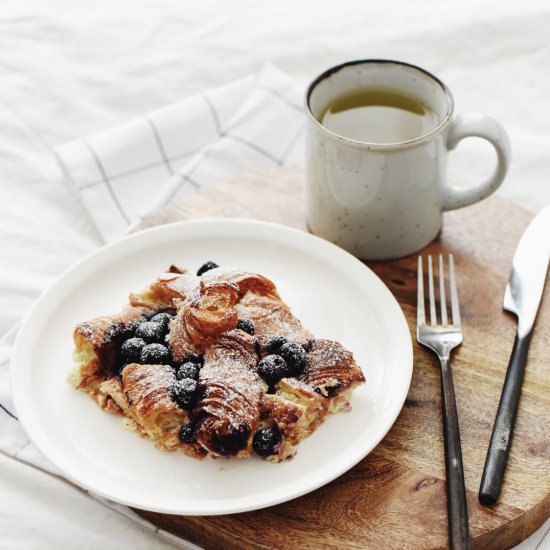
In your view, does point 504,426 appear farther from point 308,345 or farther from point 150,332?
point 150,332

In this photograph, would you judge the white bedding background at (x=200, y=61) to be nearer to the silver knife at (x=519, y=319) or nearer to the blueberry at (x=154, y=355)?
the silver knife at (x=519, y=319)

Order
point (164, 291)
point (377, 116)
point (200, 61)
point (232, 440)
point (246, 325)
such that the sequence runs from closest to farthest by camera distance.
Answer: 1. point (232, 440)
2. point (246, 325)
3. point (164, 291)
4. point (377, 116)
5. point (200, 61)

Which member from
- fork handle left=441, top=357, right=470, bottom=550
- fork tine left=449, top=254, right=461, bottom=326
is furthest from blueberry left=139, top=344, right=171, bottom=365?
fork tine left=449, top=254, right=461, bottom=326

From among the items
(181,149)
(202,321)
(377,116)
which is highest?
(377,116)

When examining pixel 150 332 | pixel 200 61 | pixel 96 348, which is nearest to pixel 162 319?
pixel 150 332

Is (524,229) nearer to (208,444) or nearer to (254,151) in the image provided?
(254,151)

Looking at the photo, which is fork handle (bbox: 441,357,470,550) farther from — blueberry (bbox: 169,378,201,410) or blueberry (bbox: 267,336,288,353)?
blueberry (bbox: 169,378,201,410)
